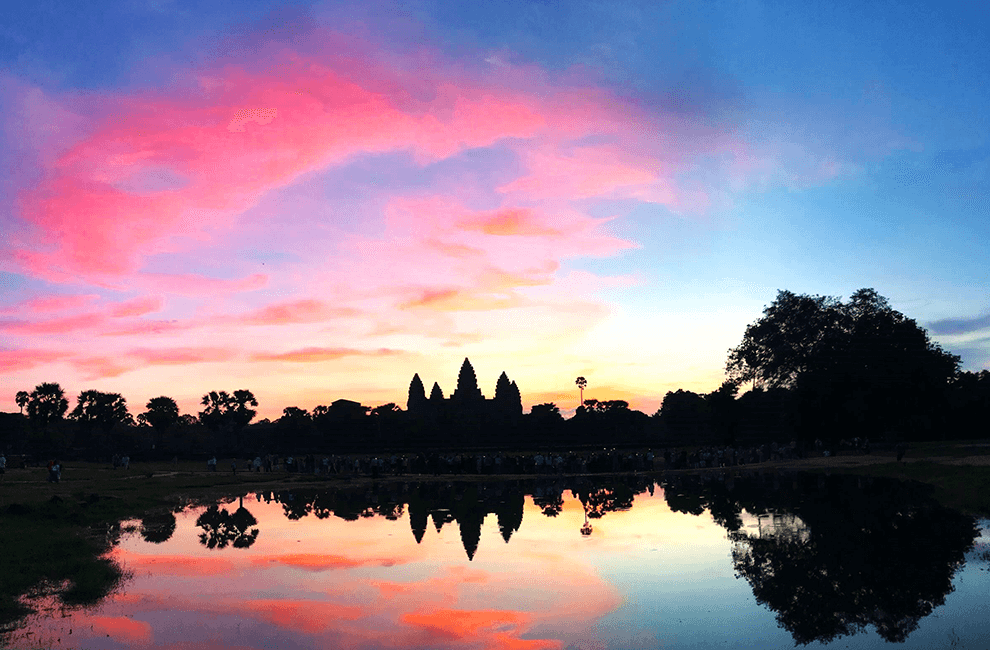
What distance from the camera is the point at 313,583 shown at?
756 inches

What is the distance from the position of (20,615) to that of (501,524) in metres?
16.9

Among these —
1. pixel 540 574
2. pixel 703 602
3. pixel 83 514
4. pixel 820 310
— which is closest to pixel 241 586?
pixel 540 574

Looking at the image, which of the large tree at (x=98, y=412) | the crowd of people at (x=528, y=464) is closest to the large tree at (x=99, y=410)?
the large tree at (x=98, y=412)

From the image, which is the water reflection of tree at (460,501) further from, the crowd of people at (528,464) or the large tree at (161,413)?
the large tree at (161,413)

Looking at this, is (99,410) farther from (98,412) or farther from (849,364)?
(849,364)

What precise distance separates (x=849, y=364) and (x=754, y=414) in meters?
17.5

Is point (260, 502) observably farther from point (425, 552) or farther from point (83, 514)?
point (425, 552)

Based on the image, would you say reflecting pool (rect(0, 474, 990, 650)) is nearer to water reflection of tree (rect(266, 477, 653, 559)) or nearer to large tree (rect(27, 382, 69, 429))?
water reflection of tree (rect(266, 477, 653, 559))

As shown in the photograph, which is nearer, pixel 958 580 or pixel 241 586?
pixel 958 580

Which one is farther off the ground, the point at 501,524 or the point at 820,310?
the point at 820,310

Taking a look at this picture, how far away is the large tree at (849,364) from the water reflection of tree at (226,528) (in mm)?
53012

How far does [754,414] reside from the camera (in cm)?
8850

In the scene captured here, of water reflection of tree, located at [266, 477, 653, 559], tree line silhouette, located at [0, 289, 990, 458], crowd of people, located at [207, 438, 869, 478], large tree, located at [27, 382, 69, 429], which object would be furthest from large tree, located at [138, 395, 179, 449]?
water reflection of tree, located at [266, 477, 653, 559]

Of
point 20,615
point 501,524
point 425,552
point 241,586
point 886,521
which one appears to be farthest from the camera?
point 501,524
